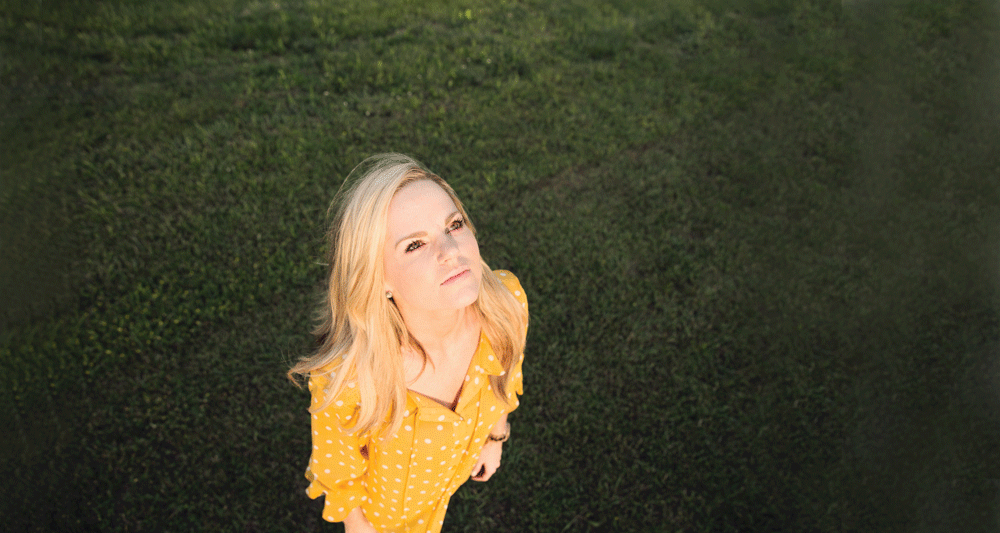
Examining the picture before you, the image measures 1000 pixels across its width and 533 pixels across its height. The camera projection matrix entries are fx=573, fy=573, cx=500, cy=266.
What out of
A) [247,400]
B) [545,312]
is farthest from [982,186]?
[247,400]

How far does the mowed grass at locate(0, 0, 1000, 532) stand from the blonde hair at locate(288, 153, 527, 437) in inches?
70.2

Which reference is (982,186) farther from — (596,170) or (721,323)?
(596,170)

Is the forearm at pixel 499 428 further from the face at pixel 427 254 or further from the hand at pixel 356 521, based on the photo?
the face at pixel 427 254

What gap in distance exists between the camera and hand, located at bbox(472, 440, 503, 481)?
2740 mm

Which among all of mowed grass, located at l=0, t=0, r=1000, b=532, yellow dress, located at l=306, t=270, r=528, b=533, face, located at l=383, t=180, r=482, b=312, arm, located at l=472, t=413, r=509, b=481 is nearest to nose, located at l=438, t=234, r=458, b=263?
face, located at l=383, t=180, r=482, b=312

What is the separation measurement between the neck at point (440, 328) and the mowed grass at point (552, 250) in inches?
67.7

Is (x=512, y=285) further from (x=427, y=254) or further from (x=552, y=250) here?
(x=552, y=250)

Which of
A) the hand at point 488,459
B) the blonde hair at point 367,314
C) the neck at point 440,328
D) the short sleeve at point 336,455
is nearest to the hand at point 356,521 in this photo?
the short sleeve at point 336,455

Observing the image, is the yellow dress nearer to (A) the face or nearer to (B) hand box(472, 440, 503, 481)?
(B) hand box(472, 440, 503, 481)

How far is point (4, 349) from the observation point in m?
3.84

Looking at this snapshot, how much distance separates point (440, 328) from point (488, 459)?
0.95m

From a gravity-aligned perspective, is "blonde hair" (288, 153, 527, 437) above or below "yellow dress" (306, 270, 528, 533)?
above

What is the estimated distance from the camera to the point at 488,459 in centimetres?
278

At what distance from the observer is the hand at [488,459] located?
2.74 meters
